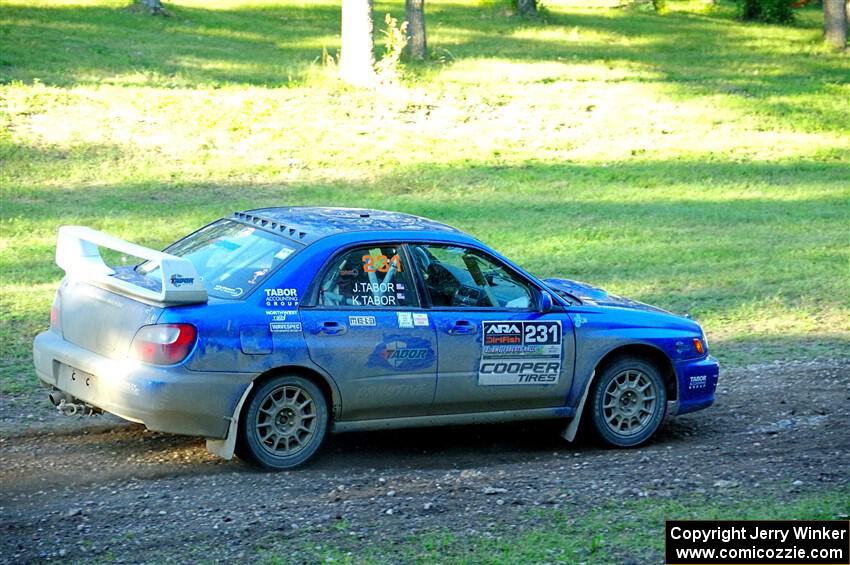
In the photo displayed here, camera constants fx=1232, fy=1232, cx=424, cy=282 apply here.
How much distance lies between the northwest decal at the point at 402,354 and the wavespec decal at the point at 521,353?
16.8 inches

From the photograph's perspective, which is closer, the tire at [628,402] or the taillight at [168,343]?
the taillight at [168,343]

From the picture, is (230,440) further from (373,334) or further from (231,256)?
(231,256)

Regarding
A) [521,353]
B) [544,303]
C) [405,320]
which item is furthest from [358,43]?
[405,320]

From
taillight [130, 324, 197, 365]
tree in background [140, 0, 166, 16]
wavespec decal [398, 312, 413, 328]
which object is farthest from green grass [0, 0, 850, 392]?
wavespec decal [398, 312, 413, 328]

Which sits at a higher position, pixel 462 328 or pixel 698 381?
pixel 462 328

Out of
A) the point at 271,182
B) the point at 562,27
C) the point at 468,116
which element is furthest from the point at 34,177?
the point at 562,27

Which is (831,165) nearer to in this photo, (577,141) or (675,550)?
(577,141)

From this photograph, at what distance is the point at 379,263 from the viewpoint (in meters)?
7.82

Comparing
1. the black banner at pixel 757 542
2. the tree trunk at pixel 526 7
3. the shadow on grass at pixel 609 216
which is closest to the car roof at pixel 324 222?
the black banner at pixel 757 542

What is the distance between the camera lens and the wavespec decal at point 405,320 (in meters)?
7.70

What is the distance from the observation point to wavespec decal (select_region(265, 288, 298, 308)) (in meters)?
7.33

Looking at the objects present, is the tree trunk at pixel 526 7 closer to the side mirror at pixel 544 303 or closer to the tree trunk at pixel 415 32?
the tree trunk at pixel 415 32

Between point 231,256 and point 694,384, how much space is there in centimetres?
340

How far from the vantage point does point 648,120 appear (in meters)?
23.8
